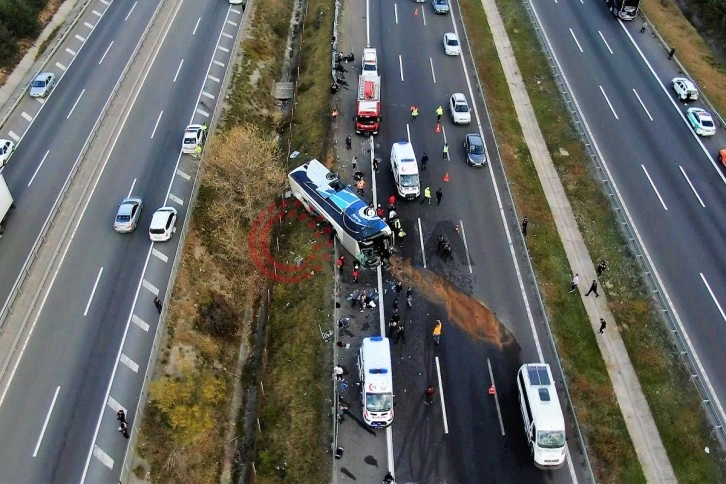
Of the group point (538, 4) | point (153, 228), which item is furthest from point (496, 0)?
point (153, 228)

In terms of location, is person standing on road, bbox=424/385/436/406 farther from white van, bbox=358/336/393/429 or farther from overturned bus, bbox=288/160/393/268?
overturned bus, bbox=288/160/393/268

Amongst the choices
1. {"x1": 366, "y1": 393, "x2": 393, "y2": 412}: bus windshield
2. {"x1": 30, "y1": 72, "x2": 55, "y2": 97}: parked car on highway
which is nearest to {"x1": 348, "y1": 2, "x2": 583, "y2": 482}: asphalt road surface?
{"x1": 366, "y1": 393, "x2": 393, "y2": 412}: bus windshield

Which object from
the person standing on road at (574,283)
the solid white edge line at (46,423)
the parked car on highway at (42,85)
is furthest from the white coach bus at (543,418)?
the parked car on highway at (42,85)

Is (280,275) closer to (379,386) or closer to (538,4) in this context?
(379,386)

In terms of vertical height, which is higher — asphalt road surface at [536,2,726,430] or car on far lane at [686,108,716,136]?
car on far lane at [686,108,716,136]

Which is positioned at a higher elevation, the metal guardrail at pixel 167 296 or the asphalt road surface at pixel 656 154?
the metal guardrail at pixel 167 296

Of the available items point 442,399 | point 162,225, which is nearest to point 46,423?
point 162,225

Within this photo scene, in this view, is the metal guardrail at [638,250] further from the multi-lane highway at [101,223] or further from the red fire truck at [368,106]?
the multi-lane highway at [101,223]

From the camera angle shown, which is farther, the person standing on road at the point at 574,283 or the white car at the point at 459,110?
the white car at the point at 459,110
